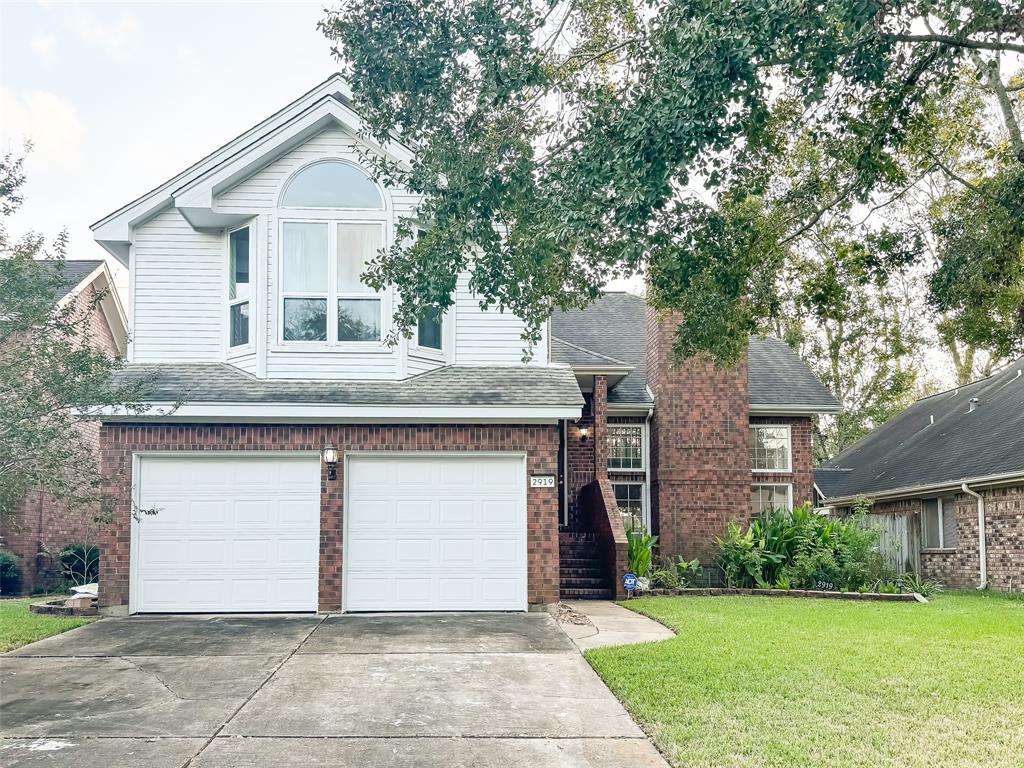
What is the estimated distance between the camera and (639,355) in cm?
1975

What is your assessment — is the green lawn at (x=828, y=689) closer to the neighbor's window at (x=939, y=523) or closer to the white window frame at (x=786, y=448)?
the white window frame at (x=786, y=448)

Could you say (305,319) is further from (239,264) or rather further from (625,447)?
(625,447)

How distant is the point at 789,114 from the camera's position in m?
8.98

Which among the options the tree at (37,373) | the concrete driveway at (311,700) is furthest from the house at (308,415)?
the tree at (37,373)

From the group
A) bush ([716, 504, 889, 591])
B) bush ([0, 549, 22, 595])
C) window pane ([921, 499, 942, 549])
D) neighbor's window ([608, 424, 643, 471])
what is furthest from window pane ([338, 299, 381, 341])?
window pane ([921, 499, 942, 549])

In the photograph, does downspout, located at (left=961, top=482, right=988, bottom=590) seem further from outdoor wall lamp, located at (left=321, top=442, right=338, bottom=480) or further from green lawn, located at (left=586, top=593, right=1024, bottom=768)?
outdoor wall lamp, located at (left=321, top=442, right=338, bottom=480)

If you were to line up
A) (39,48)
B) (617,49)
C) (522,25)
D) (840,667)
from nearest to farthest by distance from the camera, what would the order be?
1. (522,25)
2. (840,667)
3. (617,49)
4. (39,48)

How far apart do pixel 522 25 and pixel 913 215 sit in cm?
647

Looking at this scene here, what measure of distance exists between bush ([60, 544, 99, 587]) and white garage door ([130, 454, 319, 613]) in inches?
198

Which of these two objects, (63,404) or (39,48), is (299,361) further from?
(39,48)

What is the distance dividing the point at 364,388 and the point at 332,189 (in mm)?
2881

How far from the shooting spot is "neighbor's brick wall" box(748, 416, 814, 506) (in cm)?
1855

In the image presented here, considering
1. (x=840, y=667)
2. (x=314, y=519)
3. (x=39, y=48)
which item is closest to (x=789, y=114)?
(x=840, y=667)

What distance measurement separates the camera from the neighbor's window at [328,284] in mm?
11969
